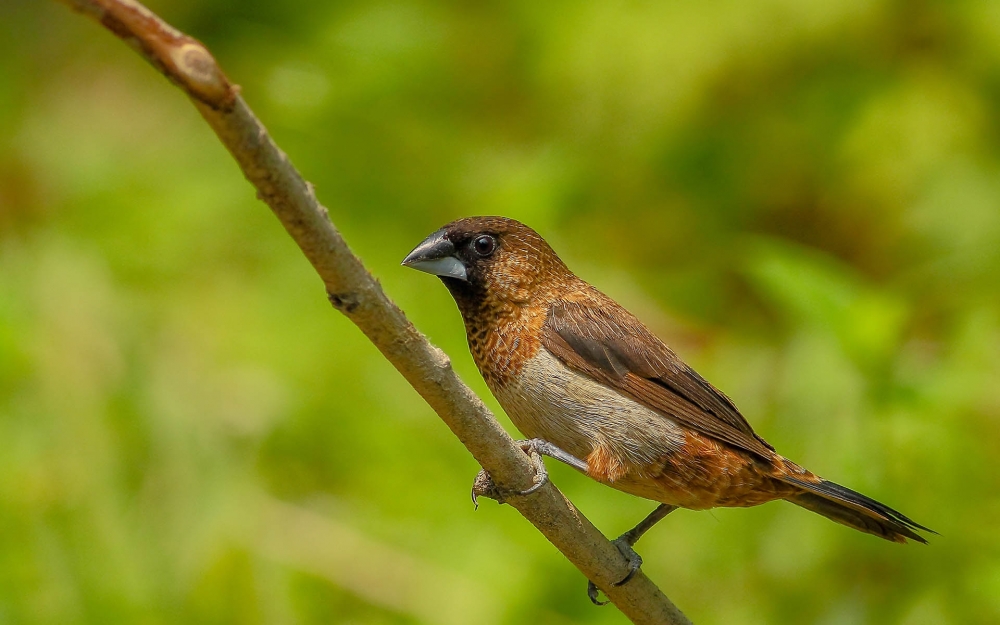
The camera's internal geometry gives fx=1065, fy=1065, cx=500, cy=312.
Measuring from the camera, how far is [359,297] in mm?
1887

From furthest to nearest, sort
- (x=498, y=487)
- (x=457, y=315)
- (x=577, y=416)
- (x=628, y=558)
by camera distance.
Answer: (x=457, y=315), (x=577, y=416), (x=628, y=558), (x=498, y=487)

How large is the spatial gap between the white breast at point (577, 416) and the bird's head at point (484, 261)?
284 mm

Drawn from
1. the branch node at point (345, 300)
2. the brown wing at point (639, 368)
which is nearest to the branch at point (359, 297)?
the branch node at point (345, 300)

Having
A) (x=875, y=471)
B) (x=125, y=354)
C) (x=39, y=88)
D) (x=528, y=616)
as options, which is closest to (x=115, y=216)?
(x=125, y=354)

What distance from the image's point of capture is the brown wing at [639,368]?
3.09 meters

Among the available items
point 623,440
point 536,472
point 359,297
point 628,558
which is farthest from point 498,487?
point 359,297

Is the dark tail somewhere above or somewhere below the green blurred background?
below

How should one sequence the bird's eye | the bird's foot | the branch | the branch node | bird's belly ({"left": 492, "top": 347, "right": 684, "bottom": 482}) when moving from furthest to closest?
the bird's eye
bird's belly ({"left": 492, "top": 347, "right": 684, "bottom": 482})
the bird's foot
the branch node
the branch

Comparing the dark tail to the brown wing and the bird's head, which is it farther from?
the bird's head

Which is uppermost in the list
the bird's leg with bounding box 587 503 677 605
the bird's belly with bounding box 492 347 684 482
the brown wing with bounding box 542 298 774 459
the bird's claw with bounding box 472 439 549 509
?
the brown wing with bounding box 542 298 774 459

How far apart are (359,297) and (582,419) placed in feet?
3.95

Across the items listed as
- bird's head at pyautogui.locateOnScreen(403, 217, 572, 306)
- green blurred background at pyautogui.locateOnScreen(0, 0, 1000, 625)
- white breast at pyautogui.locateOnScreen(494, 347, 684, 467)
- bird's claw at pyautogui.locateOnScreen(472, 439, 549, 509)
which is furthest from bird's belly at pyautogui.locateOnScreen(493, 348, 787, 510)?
green blurred background at pyautogui.locateOnScreen(0, 0, 1000, 625)

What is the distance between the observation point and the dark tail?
9.71ft

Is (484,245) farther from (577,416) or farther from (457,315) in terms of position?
(457,315)
